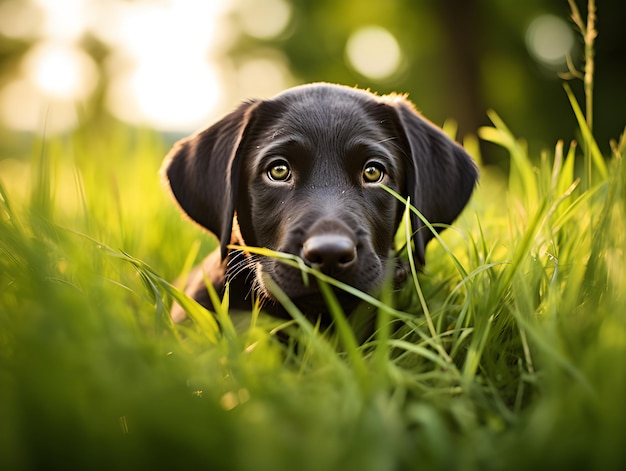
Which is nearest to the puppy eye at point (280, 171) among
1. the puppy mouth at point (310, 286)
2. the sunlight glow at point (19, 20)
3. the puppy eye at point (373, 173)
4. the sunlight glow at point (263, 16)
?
the puppy eye at point (373, 173)

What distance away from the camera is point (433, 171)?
3.04m

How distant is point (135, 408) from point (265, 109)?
7.30ft

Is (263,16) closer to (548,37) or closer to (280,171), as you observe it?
(548,37)

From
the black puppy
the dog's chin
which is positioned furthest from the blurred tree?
the dog's chin

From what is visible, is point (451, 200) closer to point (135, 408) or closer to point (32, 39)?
point (135, 408)

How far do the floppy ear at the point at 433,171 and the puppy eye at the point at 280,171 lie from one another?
2.06ft

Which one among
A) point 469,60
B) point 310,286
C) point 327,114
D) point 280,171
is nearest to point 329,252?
point 310,286

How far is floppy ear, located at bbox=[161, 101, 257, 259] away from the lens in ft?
9.70

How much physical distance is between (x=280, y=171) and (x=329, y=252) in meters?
0.82

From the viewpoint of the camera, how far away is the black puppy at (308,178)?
261 cm

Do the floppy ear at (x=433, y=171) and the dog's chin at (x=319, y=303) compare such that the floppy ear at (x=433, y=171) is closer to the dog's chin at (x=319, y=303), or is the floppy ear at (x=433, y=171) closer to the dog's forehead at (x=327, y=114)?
the dog's forehead at (x=327, y=114)

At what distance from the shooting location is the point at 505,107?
16047 mm

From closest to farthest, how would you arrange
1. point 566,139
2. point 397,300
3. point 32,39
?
point 397,300, point 566,139, point 32,39

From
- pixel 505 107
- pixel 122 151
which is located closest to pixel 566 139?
pixel 505 107
